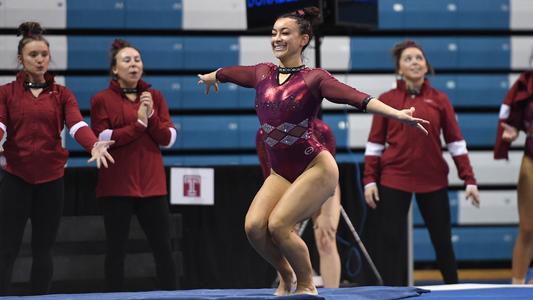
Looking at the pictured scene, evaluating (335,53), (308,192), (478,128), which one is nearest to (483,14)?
(478,128)

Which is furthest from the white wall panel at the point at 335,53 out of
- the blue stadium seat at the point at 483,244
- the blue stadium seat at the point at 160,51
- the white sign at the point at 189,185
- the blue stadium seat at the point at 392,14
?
the white sign at the point at 189,185

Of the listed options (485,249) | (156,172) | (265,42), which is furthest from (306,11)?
(485,249)

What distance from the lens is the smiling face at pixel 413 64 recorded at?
214 inches

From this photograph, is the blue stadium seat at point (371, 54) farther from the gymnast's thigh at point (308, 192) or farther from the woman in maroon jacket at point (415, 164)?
the gymnast's thigh at point (308, 192)

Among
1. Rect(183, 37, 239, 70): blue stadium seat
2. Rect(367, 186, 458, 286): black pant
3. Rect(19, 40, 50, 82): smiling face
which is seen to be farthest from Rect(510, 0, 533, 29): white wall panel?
Rect(19, 40, 50, 82): smiling face

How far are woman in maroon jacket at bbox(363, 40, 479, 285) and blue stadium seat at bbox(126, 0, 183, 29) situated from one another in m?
2.59

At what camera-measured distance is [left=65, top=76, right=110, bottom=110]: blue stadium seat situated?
7.36m

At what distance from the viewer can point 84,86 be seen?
738cm

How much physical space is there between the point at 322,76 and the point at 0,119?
1.92 meters

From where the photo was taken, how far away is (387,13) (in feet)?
25.4

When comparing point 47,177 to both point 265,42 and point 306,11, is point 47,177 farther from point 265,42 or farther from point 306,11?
point 265,42

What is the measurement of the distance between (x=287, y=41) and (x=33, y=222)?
6.02 feet

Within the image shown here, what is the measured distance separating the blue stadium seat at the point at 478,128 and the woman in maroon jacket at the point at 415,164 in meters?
2.41

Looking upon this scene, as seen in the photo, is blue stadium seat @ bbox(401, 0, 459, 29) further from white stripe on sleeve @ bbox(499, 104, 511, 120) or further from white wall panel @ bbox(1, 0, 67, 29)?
white wall panel @ bbox(1, 0, 67, 29)
